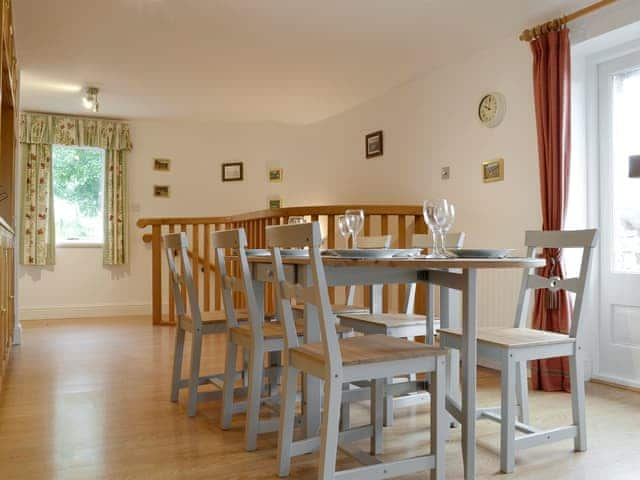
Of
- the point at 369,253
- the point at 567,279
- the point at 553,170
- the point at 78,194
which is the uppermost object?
the point at 78,194

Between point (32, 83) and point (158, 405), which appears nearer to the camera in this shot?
point (158, 405)

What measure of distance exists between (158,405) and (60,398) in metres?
0.59

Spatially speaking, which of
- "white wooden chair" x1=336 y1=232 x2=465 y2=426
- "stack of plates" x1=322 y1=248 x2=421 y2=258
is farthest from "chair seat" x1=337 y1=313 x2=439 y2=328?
"stack of plates" x1=322 y1=248 x2=421 y2=258

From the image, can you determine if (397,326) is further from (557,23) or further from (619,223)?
(557,23)

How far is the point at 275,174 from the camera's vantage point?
738 cm

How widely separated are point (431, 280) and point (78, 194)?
561 centimetres

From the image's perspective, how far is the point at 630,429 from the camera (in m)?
2.69

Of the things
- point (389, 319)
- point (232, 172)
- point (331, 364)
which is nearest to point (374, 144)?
point (232, 172)

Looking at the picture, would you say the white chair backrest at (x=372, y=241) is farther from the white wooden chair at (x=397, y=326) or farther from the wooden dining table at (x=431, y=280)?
the wooden dining table at (x=431, y=280)

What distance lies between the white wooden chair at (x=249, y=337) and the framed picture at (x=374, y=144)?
3.32 meters

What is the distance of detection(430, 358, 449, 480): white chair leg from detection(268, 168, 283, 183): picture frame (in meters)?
5.63

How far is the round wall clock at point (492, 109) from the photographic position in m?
4.11

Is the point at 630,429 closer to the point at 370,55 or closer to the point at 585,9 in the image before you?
the point at 585,9

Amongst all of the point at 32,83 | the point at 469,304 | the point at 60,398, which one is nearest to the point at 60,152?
the point at 32,83
